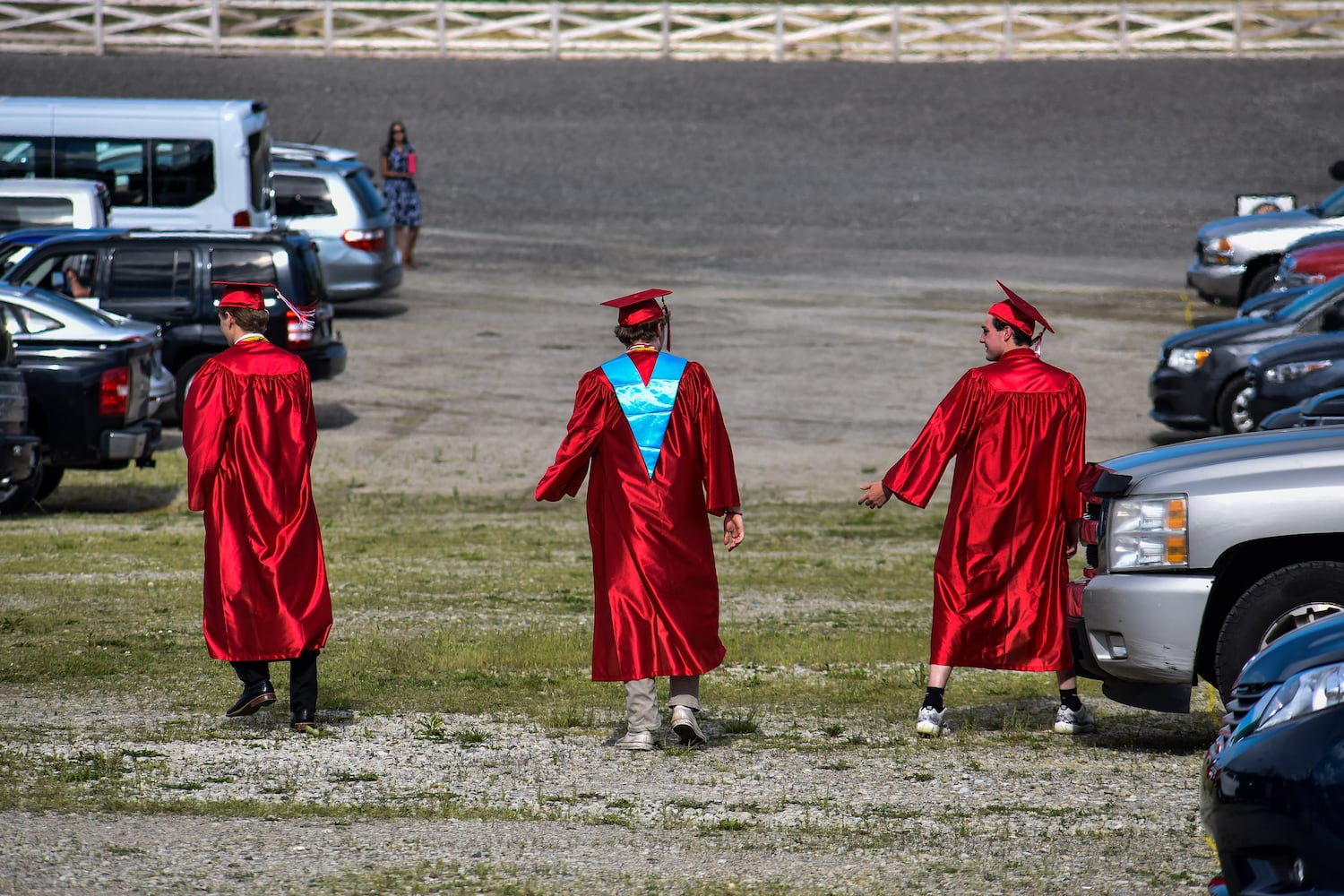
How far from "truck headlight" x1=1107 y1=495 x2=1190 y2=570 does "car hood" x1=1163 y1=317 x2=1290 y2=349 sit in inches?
379

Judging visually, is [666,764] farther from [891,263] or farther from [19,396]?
[891,263]

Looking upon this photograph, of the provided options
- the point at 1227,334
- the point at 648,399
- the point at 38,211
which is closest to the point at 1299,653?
the point at 648,399

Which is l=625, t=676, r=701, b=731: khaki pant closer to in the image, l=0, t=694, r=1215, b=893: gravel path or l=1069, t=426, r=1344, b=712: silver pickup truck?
l=0, t=694, r=1215, b=893: gravel path

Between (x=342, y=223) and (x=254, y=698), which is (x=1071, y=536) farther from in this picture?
(x=342, y=223)

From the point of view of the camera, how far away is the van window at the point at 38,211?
60.9ft

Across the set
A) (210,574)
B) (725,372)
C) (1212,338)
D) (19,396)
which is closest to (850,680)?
(210,574)

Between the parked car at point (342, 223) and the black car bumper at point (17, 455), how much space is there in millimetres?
9548

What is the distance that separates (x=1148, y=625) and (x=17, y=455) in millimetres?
8114

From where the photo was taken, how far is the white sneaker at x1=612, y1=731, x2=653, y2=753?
6480mm

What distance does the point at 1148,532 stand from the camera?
6.34 m

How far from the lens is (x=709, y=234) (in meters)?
29.4

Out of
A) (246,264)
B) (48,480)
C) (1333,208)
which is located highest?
(1333,208)

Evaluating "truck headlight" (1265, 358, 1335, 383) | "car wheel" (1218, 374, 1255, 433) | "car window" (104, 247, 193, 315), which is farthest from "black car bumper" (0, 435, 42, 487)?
"car wheel" (1218, 374, 1255, 433)

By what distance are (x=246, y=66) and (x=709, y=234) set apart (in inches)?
591
